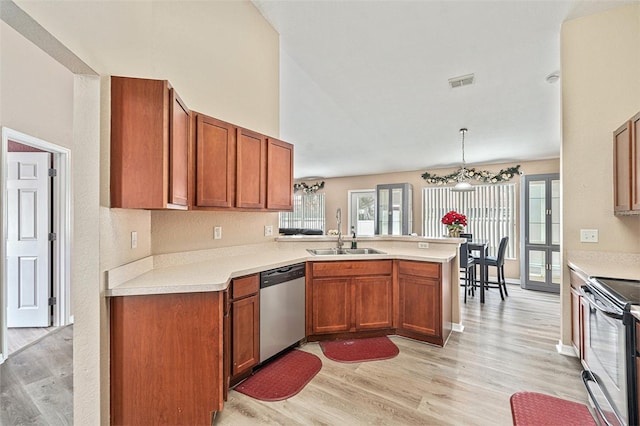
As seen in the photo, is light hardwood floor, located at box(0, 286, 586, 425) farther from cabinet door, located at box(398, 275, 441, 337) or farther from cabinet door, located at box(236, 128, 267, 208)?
cabinet door, located at box(236, 128, 267, 208)

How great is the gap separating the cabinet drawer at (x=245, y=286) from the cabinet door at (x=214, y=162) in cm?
63

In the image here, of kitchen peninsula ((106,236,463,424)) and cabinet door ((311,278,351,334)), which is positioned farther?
cabinet door ((311,278,351,334))

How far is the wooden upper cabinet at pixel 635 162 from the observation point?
2035mm

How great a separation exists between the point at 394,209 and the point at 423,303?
469 centimetres

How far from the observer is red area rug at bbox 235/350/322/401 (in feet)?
6.81

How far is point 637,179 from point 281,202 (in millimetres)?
2788

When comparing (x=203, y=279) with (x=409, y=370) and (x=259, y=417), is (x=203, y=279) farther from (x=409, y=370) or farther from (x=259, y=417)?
(x=409, y=370)

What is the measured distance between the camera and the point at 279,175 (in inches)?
117

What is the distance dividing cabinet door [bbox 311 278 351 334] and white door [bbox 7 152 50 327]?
3.15 meters

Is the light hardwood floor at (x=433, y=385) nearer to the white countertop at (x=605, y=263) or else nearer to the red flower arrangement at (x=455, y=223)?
the white countertop at (x=605, y=263)

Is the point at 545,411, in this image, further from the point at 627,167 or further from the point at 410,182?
the point at 410,182

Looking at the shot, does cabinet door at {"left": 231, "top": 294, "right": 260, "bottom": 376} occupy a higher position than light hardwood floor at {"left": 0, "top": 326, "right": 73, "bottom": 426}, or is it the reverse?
cabinet door at {"left": 231, "top": 294, "right": 260, "bottom": 376}

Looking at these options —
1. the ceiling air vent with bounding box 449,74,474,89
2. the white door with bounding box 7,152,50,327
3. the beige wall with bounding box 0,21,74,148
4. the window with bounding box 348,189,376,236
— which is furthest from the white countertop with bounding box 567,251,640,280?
the window with bounding box 348,189,376,236

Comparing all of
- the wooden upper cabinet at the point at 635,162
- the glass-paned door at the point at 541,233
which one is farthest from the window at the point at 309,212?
the wooden upper cabinet at the point at 635,162
